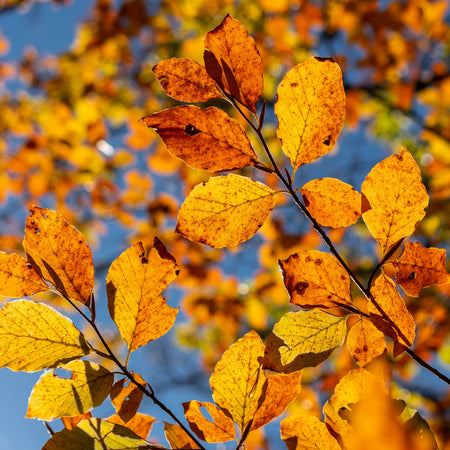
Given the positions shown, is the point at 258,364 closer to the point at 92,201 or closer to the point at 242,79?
the point at 242,79

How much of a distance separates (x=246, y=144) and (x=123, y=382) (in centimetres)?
27

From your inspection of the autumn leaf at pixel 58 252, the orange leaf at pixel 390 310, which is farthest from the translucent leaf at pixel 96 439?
the orange leaf at pixel 390 310

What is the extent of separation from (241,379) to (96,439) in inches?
5.5

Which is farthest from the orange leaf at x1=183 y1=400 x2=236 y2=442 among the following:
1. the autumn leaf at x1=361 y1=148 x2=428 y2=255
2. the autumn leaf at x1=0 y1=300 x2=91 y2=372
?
the autumn leaf at x1=361 y1=148 x2=428 y2=255

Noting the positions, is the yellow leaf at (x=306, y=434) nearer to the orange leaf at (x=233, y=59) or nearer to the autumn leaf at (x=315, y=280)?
the autumn leaf at (x=315, y=280)

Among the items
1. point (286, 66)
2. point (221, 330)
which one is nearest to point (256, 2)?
point (286, 66)

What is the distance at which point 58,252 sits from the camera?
0.40 m

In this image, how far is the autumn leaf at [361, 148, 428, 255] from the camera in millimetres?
386

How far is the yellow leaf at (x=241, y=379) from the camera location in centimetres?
42

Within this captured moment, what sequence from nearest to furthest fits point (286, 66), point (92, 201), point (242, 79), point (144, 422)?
point (242, 79) → point (144, 422) → point (92, 201) → point (286, 66)

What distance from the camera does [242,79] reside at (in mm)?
389

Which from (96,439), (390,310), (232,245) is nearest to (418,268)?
(390,310)

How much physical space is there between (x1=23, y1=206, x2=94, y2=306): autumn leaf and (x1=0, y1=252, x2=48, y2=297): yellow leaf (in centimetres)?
1

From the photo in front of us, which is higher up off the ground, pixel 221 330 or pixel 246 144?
pixel 221 330
